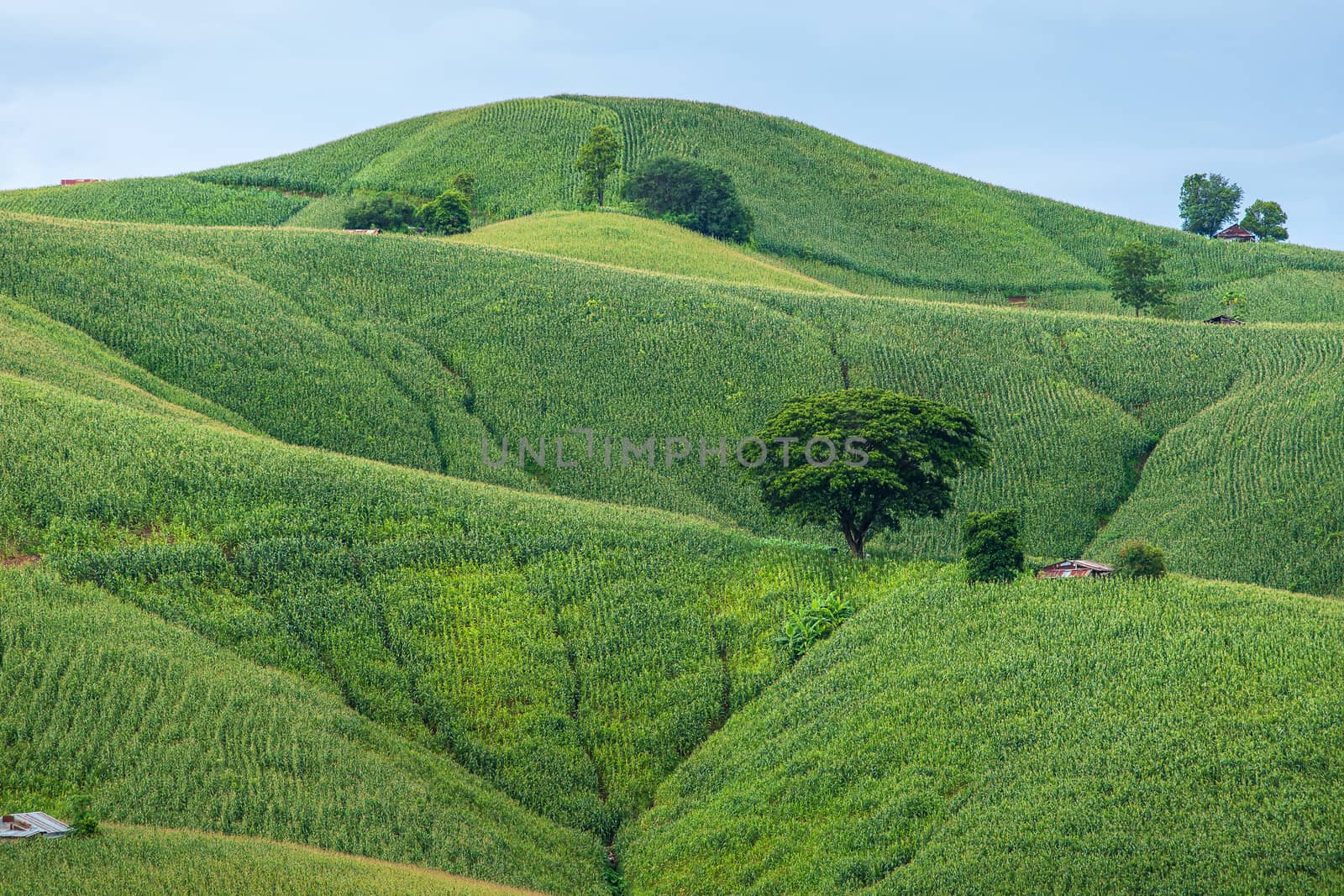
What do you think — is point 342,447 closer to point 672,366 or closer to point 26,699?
point 672,366

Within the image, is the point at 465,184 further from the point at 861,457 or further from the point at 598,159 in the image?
the point at 861,457

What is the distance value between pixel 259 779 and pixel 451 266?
53838mm

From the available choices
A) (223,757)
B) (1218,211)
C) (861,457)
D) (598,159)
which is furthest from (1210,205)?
(223,757)

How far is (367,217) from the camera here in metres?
105

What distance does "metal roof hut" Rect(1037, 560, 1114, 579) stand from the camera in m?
43.6

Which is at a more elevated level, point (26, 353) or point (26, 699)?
point (26, 353)

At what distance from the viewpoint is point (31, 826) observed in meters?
28.4

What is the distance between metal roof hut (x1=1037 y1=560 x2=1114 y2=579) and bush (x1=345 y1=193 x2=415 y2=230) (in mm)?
75082

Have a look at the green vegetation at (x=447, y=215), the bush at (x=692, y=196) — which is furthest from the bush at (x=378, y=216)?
the bush at (x=692, y=196)

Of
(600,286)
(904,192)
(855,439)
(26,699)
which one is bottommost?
(26,699)

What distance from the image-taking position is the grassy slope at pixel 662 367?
60.7 m

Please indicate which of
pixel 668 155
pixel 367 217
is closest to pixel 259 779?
pixel 367 217

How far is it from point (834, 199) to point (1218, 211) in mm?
46035

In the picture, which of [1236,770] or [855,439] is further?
[855,439]
